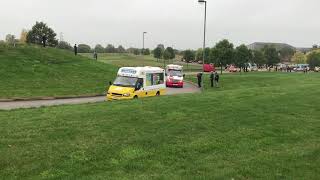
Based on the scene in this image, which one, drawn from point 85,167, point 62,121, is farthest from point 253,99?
point 85,167

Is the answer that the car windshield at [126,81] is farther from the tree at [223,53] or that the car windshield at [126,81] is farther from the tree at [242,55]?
the tree at [242,55]

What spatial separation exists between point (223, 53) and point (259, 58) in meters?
41.6

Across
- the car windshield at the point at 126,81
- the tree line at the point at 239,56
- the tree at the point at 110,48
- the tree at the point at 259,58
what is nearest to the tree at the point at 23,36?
the tree line at the point at 239,56

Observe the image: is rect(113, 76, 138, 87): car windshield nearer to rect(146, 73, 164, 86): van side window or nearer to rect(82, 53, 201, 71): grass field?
rect(146, 73, 164, 86): van side window

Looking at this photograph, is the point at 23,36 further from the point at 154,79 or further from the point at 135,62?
the point at 154,79

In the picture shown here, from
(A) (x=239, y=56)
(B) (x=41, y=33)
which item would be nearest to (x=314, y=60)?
(A) (x=239, y=56)

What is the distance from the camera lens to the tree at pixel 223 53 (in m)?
67.6

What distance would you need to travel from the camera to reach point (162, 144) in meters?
10.1

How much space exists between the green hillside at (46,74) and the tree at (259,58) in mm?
64520

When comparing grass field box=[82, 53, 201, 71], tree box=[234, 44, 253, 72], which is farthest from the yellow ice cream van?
tree box=[234, 44, 253, 72]

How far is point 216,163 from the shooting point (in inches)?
350

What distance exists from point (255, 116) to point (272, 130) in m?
2.04

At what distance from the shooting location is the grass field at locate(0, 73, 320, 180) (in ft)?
26.9

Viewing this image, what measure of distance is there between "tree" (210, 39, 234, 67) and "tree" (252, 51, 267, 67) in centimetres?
3810
